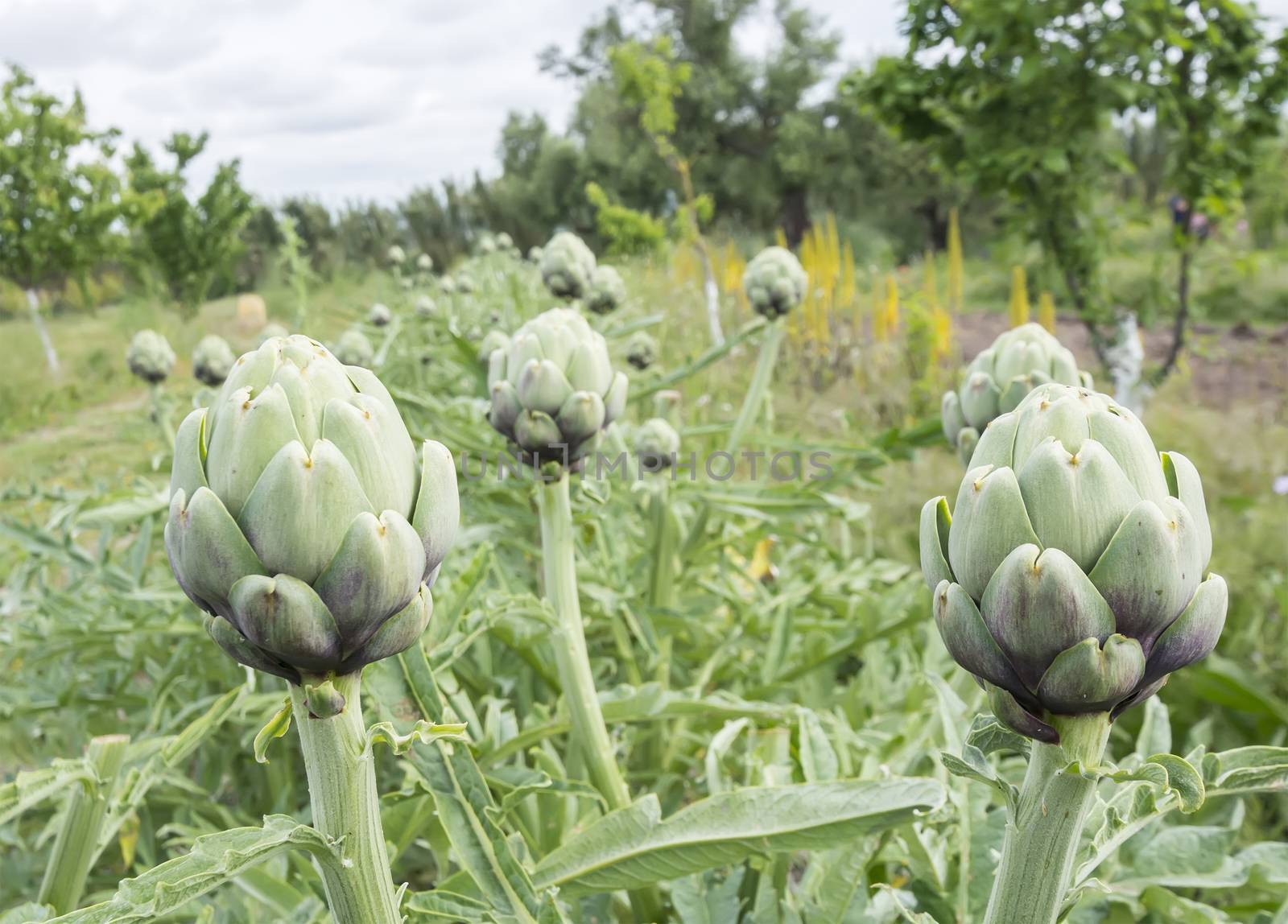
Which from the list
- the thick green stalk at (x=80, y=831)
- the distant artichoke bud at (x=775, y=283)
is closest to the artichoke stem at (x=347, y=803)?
the thick green stalk at (x=80, y=831)

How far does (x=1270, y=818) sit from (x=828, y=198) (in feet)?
41.6

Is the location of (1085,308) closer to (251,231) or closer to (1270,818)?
(1270,818)

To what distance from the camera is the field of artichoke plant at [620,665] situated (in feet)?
1.16

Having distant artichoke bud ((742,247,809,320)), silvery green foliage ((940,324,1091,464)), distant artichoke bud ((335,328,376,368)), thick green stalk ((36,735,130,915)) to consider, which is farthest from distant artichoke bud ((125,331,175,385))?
silvery green foliage ((940,324,1091,464))

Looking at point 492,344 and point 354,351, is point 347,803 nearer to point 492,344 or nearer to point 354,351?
point 492,344

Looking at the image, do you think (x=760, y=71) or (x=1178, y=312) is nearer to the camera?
(x=1178, y=312)

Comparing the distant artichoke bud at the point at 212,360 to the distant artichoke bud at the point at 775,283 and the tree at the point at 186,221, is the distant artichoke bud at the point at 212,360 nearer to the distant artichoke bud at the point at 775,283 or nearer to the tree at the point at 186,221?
the distant artichoke bud at the point at 775,283

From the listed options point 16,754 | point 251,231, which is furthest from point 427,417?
point 251,231

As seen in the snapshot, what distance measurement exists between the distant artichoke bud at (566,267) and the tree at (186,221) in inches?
254

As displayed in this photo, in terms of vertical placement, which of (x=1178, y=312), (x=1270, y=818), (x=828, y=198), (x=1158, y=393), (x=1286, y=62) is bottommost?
(x=1270, y=818)

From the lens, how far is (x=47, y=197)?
603 centimetres

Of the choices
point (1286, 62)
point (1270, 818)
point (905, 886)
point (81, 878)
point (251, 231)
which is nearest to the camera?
point (81, 878)

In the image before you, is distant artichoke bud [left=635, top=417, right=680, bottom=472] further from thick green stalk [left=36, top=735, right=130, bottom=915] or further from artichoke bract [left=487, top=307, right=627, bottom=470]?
thick green stalk [left=36, top=735, right=130, bottom=915]

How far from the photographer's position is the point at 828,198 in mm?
13047
